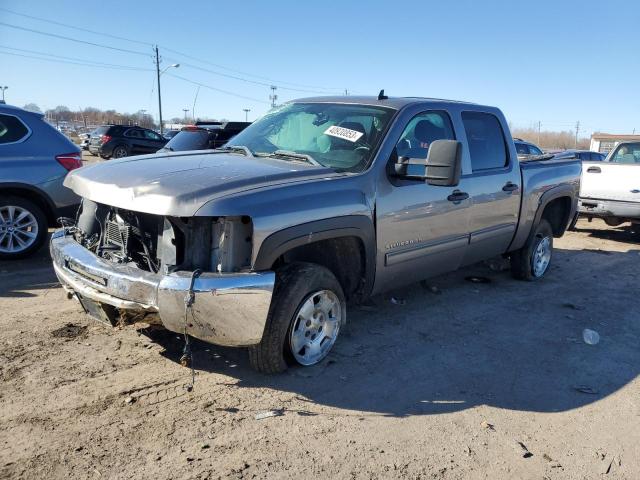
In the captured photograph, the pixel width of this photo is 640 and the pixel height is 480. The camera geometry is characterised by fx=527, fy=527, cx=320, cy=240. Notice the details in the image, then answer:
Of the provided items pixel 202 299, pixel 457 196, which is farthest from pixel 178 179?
pixel 457 196

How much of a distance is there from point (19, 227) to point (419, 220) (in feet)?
15.7

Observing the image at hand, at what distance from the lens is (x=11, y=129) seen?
6.23m

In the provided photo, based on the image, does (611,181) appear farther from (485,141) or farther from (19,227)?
(19,227)

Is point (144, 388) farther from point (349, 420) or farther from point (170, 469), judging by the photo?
point (349, 420)

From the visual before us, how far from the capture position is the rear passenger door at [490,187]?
5078 mm

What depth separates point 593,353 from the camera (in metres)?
4.46

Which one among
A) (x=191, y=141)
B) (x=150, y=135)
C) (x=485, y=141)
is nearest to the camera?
(x=485, y=141)

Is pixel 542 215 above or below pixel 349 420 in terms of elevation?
above

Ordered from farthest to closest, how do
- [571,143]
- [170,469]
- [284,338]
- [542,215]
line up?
[571,143] < [542,215] < [284,338] < [170,469]

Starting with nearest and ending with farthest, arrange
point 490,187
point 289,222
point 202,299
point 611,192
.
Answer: point 202,299 → point 289,222 → point 490,187 → point 611,192

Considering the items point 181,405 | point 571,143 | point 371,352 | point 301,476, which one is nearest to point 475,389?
point 371,352

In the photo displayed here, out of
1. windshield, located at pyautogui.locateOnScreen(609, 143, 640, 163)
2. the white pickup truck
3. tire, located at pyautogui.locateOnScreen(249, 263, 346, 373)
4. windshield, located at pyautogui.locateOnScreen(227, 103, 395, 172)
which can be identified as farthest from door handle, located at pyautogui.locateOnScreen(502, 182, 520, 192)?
windshield, located at pyautogui.locateOnScreen(609, 143, 640, 163)

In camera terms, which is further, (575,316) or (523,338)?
(575,316)

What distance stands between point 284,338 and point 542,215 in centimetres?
457
